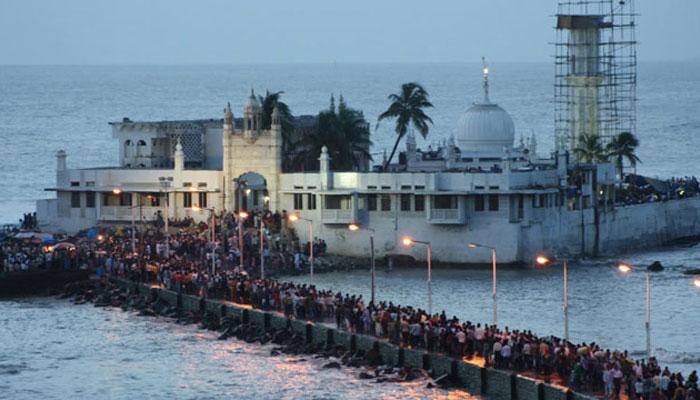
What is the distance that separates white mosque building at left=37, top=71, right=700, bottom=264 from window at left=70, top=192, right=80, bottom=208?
0.05 m

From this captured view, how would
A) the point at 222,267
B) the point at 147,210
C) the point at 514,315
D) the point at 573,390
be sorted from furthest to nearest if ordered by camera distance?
1. the point at 147,210
2. the point at 222,267
3. the point at 514,315
4. the point at 573,390

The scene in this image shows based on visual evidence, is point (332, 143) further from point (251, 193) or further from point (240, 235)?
point (240, 235)

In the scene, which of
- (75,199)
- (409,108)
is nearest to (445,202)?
(409,108)

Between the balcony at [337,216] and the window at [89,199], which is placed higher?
the window at [89,199]

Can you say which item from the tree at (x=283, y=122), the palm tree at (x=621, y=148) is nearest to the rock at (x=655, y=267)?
the palm tree at (x=621, y=148)

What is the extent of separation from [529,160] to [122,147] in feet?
A: 67.1

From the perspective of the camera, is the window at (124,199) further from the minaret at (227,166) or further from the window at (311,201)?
the window at (311,201)

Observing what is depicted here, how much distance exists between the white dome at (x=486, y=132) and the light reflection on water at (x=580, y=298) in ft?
33.6

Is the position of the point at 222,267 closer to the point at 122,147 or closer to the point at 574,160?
the point at 122,147

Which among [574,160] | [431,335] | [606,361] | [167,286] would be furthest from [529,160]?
[606,361]

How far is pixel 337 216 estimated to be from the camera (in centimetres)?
9981

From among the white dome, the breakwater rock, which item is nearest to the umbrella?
the breakwater rock

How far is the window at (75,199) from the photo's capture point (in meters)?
105

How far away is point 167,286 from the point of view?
3445 inches
